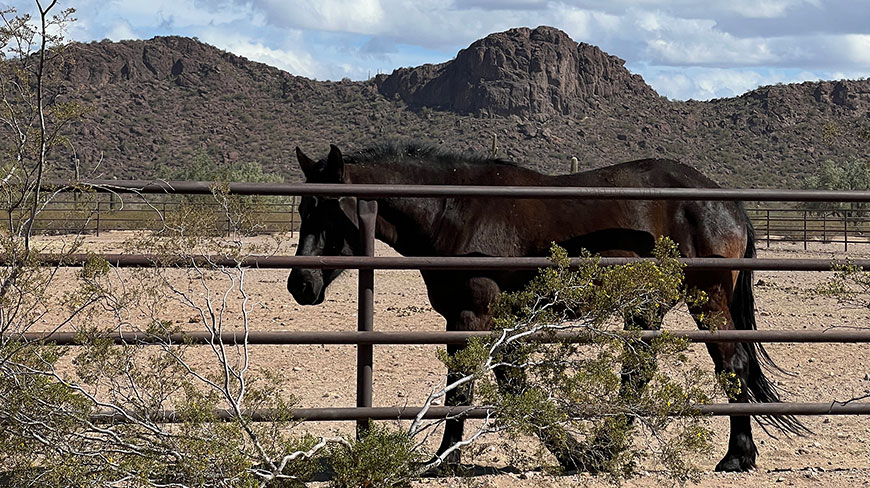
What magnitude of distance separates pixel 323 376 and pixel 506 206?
271 centimetres

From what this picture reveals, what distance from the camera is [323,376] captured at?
7.20 m

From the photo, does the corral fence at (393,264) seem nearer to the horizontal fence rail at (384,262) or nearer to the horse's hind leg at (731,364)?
the horizontal fence rail at (384,262)

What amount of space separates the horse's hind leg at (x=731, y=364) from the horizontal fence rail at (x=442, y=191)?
753mm

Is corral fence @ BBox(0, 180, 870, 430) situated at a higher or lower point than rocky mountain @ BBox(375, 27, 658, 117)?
lower

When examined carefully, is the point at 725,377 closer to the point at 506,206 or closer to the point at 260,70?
the point at 506,206

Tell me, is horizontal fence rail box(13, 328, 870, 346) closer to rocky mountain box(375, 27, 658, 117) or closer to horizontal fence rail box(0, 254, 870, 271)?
horizontal fence rail box(0, 254, 870, 271)

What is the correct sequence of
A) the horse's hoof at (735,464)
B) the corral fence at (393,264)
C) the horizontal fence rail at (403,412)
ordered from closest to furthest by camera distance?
the horizontal fence rail at (403,412)
the corral fence at (393,264)
the horse's hoof at (735,464)

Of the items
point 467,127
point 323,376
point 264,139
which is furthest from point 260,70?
point 323,376

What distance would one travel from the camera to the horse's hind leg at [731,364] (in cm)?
498

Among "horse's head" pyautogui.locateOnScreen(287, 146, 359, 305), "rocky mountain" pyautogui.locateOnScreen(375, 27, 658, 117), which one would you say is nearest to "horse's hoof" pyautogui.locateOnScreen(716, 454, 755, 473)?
"horse's head" pyautogui.locateOnScreen(287, 146, 359, 305)

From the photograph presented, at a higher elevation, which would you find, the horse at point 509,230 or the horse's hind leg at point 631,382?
the horse at point 509,230

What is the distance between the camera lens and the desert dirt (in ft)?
15.2

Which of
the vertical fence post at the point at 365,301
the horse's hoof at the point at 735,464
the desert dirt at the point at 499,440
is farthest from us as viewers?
the horse's hoof at the point at 735,464

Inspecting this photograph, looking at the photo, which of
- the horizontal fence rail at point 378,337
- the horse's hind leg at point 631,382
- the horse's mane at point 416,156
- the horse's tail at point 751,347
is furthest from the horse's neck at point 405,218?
the horse's tail at point 751,347
